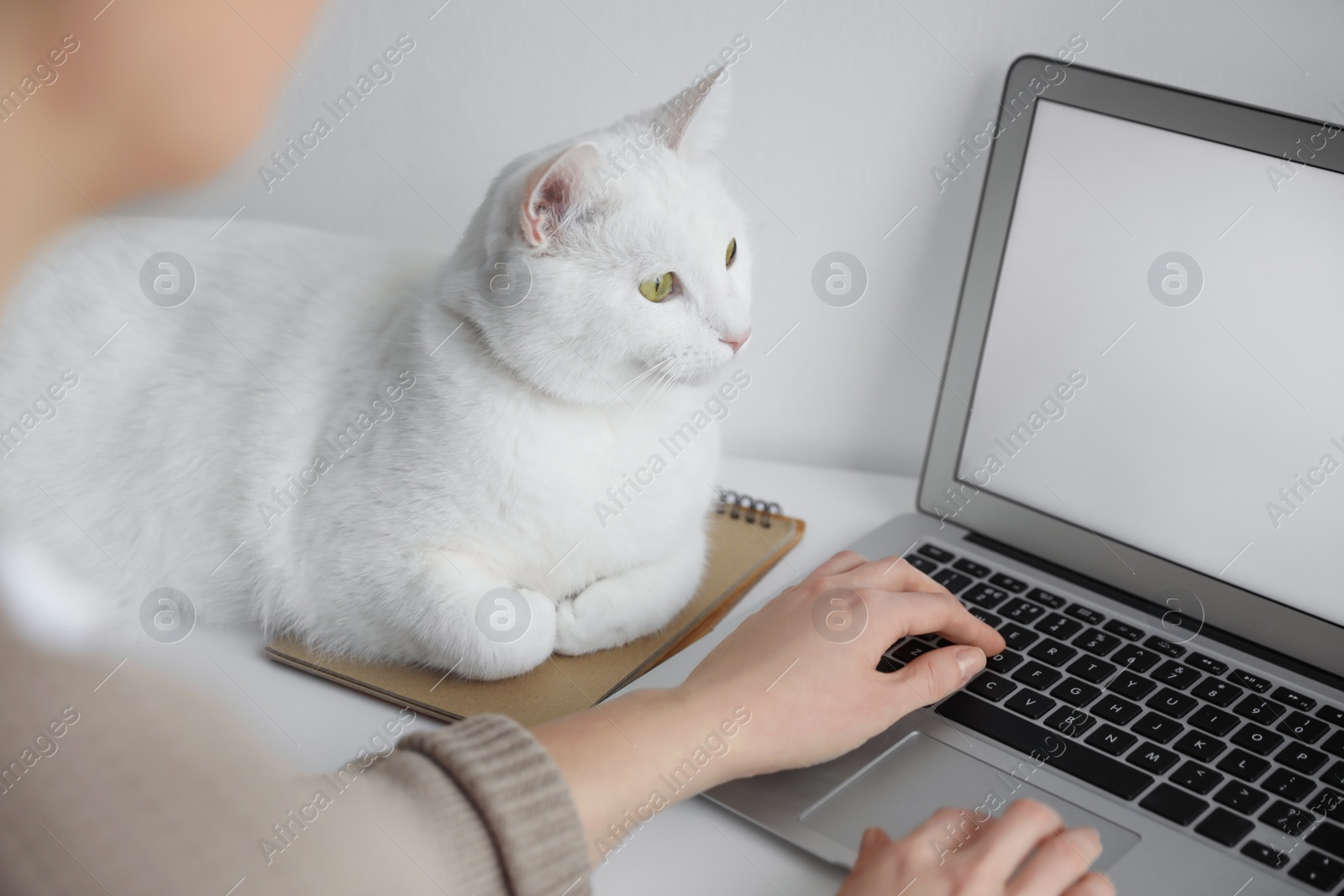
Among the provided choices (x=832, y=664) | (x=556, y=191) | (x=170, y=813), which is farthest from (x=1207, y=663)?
(x=170, y=813)

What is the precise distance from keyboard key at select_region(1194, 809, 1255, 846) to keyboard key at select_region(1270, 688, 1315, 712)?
172 mm

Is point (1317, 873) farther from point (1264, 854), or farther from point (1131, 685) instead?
point (1131, 685)

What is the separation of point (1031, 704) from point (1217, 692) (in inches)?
6.2

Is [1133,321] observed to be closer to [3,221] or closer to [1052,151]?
[1052,151]

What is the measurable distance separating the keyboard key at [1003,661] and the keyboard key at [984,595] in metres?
0.07

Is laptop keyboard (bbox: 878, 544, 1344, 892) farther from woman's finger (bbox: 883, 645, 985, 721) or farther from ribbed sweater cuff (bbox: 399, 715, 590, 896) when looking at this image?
ribbed sweater cuff (bbox: 399, 715, 590, 896)

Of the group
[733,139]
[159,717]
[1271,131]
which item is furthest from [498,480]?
[1271,131]

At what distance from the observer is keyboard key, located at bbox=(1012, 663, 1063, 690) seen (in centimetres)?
81

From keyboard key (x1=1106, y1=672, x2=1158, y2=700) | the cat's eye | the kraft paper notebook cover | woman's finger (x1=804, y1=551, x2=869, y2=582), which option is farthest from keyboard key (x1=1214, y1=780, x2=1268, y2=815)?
the cat's eye

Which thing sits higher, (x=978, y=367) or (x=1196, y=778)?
(x=978, y=367)

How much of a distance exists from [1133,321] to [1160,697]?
352mm

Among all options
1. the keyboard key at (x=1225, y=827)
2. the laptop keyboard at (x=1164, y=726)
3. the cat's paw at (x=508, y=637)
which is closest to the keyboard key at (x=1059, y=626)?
the laptop keyboard at (x=1164, y=726)

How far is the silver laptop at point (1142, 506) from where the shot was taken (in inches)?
27.8

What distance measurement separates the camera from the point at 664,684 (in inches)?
33.2
